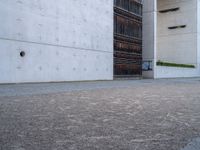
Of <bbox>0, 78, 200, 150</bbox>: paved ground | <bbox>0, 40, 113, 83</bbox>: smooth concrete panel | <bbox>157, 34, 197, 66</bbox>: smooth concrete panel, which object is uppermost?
<bbox>157, 34, 197, 66</bbox>: smooth concrete panel

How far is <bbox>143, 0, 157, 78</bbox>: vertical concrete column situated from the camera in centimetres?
3655

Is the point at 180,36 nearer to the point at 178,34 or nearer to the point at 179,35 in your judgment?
the point at 179,35

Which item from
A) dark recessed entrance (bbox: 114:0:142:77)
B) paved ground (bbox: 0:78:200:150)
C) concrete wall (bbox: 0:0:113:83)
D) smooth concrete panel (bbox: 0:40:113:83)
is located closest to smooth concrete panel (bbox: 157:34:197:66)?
dark recessed entrance (bbox: 114:0:142:77)

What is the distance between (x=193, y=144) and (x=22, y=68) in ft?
53.0

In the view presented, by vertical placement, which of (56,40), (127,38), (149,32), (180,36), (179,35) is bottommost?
(56,40)

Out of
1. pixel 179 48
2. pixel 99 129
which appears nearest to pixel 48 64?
pixel 99 129

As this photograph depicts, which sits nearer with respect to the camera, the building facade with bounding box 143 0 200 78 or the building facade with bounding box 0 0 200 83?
the building facade with bounding box 0 0 200 83

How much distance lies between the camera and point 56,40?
21.4 metres

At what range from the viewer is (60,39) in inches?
856

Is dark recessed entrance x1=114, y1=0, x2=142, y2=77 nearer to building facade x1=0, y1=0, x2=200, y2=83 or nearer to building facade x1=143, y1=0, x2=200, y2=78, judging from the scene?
building facade x1=0, y1=0, x2=200, y2=83

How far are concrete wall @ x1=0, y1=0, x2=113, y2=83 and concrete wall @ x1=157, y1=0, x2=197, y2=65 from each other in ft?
71.3

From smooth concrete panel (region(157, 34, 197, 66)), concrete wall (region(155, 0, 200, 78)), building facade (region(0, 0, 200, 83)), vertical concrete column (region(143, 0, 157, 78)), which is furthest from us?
smooth concrete panel (region(157, 34, 197, 66))

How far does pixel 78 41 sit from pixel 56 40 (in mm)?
2669

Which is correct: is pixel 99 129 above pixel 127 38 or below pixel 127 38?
below
